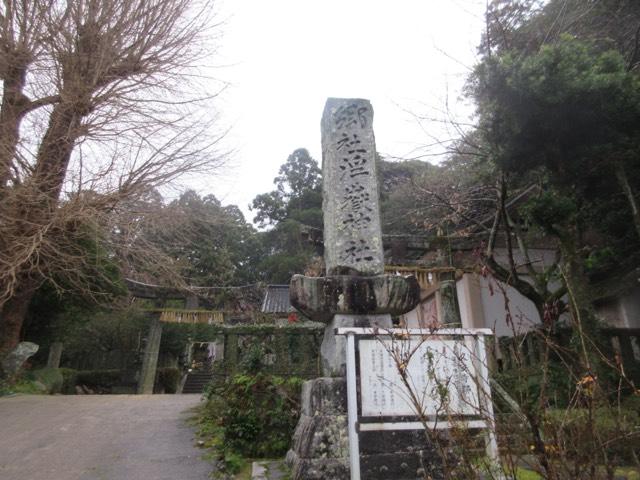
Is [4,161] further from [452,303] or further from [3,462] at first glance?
[452,303]

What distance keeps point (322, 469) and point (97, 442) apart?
358 centimetres

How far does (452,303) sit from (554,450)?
7.87m

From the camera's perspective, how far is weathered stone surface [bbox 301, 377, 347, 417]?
13.4 ft

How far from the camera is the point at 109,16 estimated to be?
9.49 meters

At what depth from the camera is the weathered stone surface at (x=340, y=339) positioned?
435 cm

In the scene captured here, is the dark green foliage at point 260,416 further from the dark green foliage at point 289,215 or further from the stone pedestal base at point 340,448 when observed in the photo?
the dark green foliage at point 289,215

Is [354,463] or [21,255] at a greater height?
[21,255]

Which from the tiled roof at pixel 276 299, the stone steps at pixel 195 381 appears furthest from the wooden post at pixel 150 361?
the tiled roof at pixel 276 299

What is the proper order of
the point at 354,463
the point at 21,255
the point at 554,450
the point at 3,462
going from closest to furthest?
1. the point at 554,450
2. the point at 354,463
3. the point at 3,462
4. the point at 21,255

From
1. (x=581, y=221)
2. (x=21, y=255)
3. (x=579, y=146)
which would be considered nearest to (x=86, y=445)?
(x=21, y=255)

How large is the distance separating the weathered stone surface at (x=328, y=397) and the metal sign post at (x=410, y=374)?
81 cm

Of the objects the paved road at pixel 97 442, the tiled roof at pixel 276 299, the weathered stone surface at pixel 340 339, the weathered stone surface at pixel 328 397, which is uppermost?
the tiled roof at pixel 276 299

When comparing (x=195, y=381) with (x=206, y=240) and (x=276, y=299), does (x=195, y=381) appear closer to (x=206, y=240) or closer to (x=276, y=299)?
(x=276, y=299)

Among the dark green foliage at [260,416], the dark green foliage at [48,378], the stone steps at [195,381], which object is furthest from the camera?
the stone steps at [195,381]
